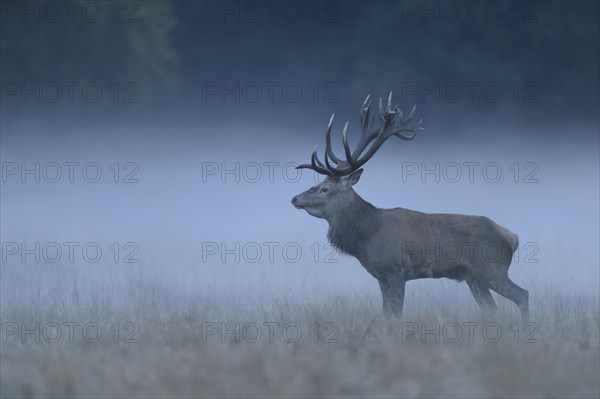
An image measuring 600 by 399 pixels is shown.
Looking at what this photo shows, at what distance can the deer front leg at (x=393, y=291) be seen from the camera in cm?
1110

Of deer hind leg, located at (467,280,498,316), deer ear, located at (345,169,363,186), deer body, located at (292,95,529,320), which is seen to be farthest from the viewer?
deer ear, located at (345,169,363,186)

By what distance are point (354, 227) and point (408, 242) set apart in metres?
0.65

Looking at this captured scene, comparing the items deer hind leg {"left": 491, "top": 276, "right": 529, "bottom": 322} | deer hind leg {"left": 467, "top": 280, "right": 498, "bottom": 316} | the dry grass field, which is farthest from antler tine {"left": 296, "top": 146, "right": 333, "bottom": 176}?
deer hind leg {"left": 491, "top": 276, "right": 529, "bottom": 322}

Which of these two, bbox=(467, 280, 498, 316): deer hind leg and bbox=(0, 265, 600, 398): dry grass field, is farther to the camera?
bbox=(467, 280, 498, 316): deer hind leg

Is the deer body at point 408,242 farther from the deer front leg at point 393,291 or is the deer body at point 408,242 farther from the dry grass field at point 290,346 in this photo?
the dry grass field at point 290,346

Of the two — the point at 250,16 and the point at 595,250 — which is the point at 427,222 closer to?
the point at 595,250

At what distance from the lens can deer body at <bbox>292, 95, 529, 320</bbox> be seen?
11594 millimetres

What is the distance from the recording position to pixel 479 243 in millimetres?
11719

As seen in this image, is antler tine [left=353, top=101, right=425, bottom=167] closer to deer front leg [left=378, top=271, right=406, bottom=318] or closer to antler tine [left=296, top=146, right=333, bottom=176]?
antler tine [left=296, top=146, right=333, bottom=176]

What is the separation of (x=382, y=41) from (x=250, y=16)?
3.07 meters

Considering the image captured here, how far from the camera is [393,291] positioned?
37.3 ft

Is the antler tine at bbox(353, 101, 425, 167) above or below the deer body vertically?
above

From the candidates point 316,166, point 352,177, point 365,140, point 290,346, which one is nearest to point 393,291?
point 352,177

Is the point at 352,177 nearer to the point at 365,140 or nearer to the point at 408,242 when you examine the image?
the point at 365,140
